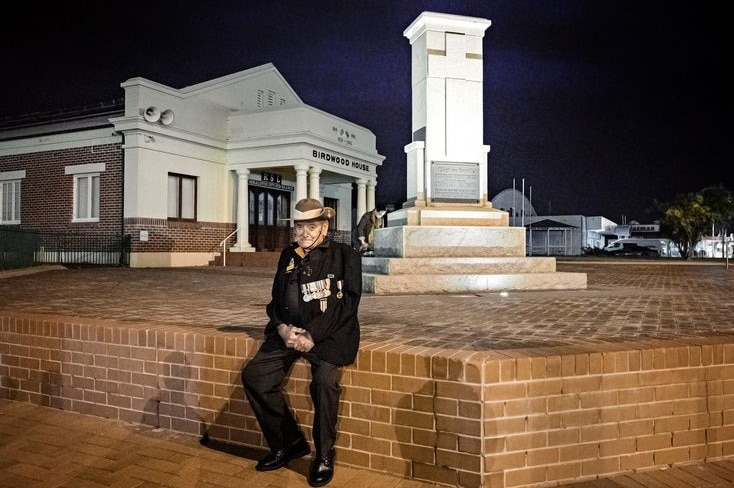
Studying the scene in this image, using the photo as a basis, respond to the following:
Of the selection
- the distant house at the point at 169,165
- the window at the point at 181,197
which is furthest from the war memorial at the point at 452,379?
the window at the point at 181,197

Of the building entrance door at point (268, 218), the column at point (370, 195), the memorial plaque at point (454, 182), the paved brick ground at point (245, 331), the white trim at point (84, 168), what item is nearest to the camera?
the paved brick ground at point (245, 331)

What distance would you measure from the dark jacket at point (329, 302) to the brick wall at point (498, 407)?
27cm

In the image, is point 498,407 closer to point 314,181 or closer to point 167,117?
point 167,117

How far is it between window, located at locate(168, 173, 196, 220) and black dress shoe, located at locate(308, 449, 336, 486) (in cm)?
1808

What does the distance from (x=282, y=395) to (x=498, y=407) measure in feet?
4.50

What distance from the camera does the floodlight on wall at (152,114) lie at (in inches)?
733

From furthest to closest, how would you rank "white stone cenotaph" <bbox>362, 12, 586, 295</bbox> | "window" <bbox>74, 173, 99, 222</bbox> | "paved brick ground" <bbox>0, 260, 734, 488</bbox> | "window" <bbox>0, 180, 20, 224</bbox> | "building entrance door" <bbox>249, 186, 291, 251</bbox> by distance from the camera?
"building entrance door" <bbox>249, 186, 291, 251</bbox>
"window" <bbox>0, 180, 20, 224</bbox>
"window" <bbox>74, 173, 99, 222</bbox>
"white stone cenotaph" <bbox>362, 12, 586, 295</bbox>
"paved brick ground" <bbox>0, 260, 734, 488</bbox>

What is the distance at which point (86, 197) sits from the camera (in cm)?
1995

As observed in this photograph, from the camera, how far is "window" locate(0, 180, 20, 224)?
2158cm

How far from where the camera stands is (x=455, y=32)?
381 inches

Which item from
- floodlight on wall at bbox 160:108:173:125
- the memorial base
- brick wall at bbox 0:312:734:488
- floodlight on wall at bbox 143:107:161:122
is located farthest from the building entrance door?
brick wall at bbox 0:312:734:488

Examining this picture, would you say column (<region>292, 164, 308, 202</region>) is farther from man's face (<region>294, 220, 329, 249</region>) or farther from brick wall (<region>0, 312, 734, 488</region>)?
man's face (<region>294, 220, 329, 249</region>)

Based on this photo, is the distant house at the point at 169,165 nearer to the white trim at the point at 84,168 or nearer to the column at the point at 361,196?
the white trim at the point at 84,168

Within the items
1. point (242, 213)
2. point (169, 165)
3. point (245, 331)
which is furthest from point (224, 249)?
point (245, 331)
